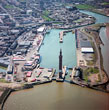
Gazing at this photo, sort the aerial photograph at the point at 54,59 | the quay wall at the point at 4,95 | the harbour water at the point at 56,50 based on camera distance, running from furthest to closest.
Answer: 1. the harbour water at the point at 56,50
2. the aerial photograph at the point at 54,59
3. the quay wall at the point at 4,95

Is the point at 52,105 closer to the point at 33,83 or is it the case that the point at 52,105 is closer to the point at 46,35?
the point at 33,83

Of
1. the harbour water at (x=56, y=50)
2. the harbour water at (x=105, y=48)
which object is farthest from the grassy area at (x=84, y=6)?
the harbour water at (x=56, y=50)

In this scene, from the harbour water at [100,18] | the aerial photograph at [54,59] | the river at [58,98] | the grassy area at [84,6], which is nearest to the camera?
the river at [58,98]

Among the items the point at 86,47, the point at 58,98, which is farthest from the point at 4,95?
the point at 86,47

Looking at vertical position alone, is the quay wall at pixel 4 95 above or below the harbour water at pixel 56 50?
below

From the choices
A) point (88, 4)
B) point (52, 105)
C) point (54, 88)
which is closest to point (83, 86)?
point (54, 88)

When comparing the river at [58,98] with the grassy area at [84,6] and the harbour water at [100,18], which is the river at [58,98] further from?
the grassy area at [84,6]

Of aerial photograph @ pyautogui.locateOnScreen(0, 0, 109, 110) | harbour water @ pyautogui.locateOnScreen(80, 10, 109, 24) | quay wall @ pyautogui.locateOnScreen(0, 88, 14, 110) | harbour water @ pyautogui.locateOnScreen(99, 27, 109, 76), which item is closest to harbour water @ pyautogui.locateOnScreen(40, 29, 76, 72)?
aerial photograph @ pyautogui.locateOnScreen(0, 0, 109, 110)

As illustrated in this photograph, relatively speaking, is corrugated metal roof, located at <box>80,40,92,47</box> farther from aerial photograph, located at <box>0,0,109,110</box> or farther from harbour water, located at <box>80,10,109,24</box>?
harbour water, located at <box>80,10,109,24</box>

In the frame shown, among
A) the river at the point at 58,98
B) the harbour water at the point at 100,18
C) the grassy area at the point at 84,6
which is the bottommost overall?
the river at the point at 58,98
